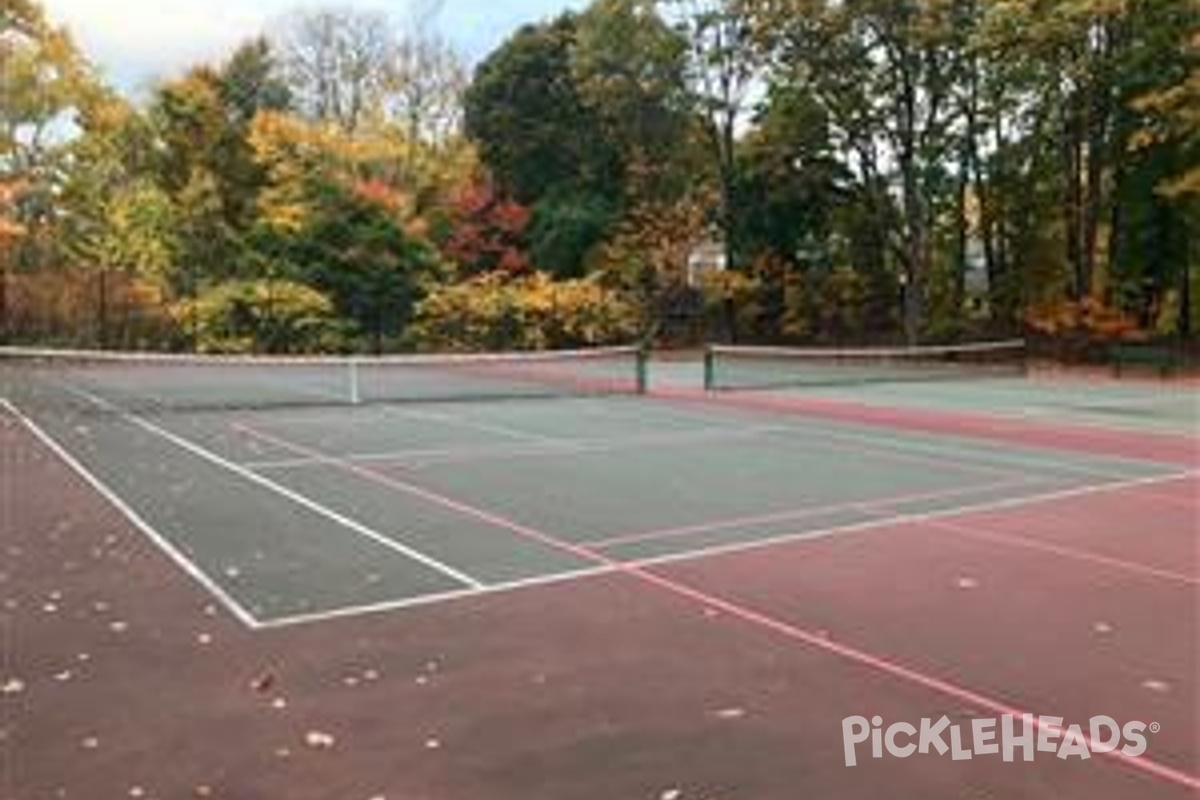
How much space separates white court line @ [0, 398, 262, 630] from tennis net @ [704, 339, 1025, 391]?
1164 cm

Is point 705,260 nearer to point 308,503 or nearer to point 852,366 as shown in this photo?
point 852,366

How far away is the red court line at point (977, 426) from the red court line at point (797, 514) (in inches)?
133

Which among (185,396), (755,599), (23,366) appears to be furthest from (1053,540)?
(23,366)

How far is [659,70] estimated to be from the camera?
1511 inches

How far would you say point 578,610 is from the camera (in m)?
7.32

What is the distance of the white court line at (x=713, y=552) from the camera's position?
7.20 m

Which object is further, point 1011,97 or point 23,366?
point 1011,97

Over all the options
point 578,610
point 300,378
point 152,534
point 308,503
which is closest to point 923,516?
point 578,610

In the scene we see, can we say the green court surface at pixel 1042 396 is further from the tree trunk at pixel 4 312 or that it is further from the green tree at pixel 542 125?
the green tree at pixel 542 125

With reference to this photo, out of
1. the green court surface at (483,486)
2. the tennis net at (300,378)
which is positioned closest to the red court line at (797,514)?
the green court surface at (483,486)

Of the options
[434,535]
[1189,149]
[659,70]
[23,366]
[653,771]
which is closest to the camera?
[653,771]

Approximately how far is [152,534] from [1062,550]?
20.6ft

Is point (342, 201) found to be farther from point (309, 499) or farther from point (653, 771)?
point (653, 771)

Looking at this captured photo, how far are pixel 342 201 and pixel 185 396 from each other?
1483cm
